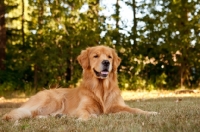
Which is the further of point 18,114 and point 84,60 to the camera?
point 84,60

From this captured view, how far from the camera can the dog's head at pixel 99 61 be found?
5969 millimetres

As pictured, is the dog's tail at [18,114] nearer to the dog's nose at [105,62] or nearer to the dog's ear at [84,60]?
the dog's ear at [84,60]

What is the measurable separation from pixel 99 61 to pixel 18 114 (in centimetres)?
154

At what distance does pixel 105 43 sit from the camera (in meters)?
14.8

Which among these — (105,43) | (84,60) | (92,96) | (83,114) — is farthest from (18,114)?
(105,43)

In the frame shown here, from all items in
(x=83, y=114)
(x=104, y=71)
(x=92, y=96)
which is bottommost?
(x=83, y=114)

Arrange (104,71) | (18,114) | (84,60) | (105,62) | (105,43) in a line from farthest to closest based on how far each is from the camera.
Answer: (105,43), (84,60), (104,71), (105,62), (18,114)

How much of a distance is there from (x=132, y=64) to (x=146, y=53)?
2.57 ft

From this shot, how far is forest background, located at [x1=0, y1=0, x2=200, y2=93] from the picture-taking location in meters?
14.6

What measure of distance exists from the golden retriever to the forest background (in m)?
8.27

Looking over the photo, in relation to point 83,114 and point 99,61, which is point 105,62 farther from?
point 83,114

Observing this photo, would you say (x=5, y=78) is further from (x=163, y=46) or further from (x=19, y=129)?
(x=19, y=129)

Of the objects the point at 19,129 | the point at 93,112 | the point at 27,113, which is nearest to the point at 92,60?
the point at 93,112

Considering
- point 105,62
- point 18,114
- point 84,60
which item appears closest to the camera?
point 18,114
